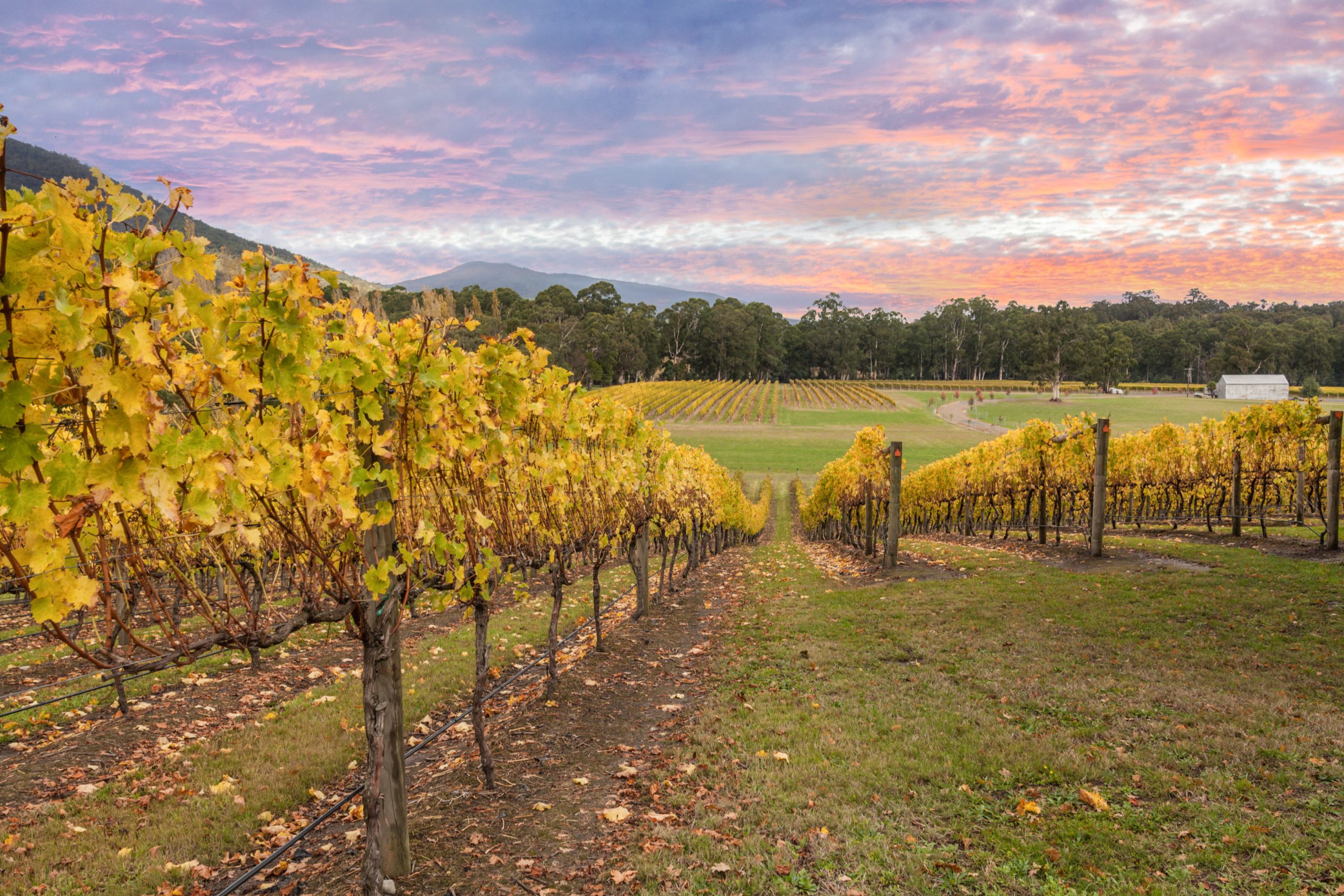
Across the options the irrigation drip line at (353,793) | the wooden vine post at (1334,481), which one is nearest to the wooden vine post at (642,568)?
the irrigation drip line at (353,793)

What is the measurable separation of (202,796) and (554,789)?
3087 millimetres

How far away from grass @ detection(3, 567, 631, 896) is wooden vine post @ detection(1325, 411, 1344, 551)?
14.8 meters

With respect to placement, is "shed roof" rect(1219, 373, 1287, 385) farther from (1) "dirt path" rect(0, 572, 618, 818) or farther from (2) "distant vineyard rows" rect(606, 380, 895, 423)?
(1) "dirt path" rect(0, 572, 618, 818)

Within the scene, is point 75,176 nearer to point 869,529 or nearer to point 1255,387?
point 869,529

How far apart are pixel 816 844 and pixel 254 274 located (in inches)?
196

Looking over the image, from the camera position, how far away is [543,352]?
6.99 meters

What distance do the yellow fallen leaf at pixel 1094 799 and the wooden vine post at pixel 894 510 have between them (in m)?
9.26

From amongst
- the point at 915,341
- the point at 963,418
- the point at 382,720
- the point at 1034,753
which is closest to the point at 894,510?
the point at 1034,753

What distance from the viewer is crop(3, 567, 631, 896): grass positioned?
4703mm

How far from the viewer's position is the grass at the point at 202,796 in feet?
15.4

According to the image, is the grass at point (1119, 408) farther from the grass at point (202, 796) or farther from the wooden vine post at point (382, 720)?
the wooden vine post at point (382, 720)

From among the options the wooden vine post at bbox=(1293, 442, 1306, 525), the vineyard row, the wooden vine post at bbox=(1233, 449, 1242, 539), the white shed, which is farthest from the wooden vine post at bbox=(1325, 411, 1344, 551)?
the white shed

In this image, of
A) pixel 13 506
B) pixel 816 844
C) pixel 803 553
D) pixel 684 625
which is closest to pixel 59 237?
pixel 13 506

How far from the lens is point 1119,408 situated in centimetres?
8431
